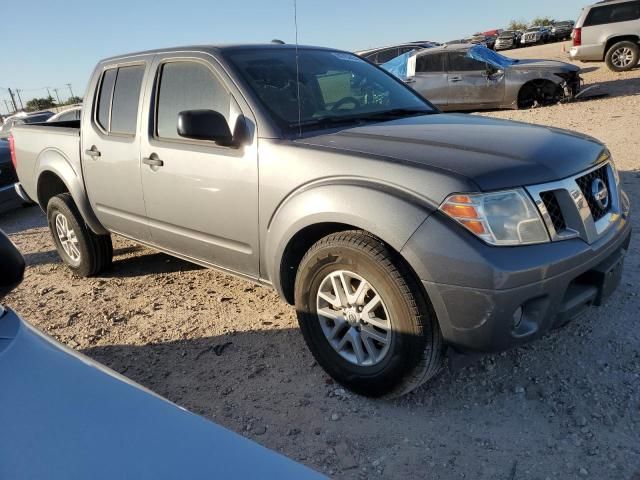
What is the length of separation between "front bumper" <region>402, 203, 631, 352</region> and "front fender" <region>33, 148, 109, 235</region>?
10.4ft

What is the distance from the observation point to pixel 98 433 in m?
1.18

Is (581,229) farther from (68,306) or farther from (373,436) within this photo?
(68,306)

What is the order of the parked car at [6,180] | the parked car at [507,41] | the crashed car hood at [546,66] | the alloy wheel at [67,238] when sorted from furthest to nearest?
the parked car at [507,41] → the crashed car hood at [546,66] → the parked car at [6,180] → the alloy wheel at [67,238]

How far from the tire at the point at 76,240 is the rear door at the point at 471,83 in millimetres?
9683

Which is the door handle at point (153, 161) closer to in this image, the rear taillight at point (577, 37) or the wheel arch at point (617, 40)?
the rear taillight at point (577, 37)

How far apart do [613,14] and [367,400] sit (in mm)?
15548

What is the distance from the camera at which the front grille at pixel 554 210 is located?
2.33m

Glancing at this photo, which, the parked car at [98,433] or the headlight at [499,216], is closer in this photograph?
the parked car at [98,433]

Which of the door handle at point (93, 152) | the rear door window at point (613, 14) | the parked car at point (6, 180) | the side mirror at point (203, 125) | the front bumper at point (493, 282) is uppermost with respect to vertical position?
the rear door window at point (613, 14)

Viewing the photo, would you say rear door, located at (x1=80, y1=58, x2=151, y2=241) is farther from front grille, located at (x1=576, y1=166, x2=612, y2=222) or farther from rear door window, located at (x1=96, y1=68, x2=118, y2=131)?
front grille, located at (x1=576, y1=166, x2=612, y2=222)

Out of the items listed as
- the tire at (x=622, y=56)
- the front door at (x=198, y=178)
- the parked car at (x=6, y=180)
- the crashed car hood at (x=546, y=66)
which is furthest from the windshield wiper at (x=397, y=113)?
the tire at (x=622, y=56)

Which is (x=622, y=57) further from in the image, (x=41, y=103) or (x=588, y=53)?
(x=41, y=103)

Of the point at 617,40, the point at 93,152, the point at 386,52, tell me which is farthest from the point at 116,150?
the point at 617,40

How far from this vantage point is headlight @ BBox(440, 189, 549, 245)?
221 cm
